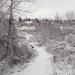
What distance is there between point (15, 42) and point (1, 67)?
352 cm

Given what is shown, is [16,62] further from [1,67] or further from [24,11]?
[24,11]

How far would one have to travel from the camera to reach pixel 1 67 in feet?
24.2

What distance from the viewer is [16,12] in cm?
1002

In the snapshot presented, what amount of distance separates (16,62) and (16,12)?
4.22 metres

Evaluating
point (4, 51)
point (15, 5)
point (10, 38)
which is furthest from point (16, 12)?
point (4, 51)

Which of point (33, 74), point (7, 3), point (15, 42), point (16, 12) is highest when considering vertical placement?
point (7, 3)

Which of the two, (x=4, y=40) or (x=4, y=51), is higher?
(x=4, y=40)

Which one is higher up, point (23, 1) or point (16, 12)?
point (23, 1)

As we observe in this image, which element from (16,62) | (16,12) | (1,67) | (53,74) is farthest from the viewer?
(16,12)

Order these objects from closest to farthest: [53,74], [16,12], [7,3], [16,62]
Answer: [53,74] → [16,62] → [7,3] → [16,12]

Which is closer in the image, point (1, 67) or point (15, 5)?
point (1, 67)

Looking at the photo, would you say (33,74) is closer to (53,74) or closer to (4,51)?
(53,74)

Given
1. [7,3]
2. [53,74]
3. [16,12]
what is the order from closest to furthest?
[53,74] < [7,3] < [16,12]

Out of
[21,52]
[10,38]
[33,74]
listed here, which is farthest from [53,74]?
[10,38]
